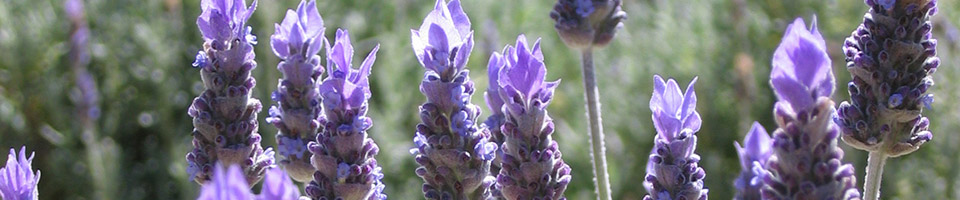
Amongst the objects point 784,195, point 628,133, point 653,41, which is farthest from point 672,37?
point 784,195

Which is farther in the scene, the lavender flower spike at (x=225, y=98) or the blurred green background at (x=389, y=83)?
the blurred green background at (x=389, y=83)

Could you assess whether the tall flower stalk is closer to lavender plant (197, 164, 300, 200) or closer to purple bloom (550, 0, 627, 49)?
purple bloom (550, 0, 627, 49)

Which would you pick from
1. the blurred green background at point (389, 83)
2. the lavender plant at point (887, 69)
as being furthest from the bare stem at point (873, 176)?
the blurred green background at point (389, 83)

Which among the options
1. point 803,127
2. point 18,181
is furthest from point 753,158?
point 18,181

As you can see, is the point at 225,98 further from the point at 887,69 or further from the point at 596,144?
the point at 887,69

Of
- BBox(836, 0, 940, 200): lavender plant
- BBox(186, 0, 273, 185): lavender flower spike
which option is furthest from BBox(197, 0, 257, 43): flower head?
BBox(836, 0, 940, 200): lavender plant

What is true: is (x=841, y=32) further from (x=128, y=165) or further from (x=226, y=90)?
(x=226, y=90)

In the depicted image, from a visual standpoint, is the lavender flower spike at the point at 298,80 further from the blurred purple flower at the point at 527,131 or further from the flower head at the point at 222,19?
the blurred purple flower at the point at 527,131
